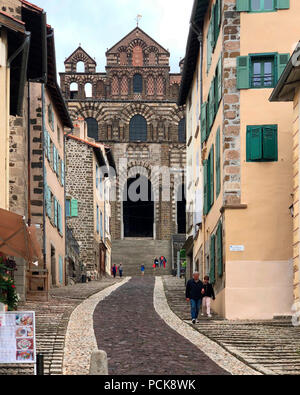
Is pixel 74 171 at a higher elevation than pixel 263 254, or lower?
higher

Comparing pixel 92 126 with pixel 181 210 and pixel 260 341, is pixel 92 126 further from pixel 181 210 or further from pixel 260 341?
pixel 260 341

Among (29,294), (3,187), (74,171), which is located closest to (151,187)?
(74,171)

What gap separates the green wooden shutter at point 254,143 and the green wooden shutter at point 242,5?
3.08 metres

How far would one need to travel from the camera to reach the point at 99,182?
53625 millimetres

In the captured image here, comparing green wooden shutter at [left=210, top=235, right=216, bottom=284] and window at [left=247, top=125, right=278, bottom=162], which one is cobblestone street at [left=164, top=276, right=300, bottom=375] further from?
window at [left=247, top=125, right=278, bottom=162]

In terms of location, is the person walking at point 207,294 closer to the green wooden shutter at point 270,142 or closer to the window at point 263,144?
the window at point 263,144

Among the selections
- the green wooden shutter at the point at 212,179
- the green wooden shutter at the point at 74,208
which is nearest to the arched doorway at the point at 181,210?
the green wooden shutter at the point at 74,208

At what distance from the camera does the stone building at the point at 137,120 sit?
7019 cm

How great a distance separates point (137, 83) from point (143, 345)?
59.9 m

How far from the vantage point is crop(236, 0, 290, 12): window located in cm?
2219

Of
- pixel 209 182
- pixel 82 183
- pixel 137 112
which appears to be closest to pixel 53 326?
pixel 209 182

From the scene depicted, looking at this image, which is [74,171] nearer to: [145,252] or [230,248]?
[145,252]

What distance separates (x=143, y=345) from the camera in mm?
14914

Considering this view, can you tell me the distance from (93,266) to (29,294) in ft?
77.6
